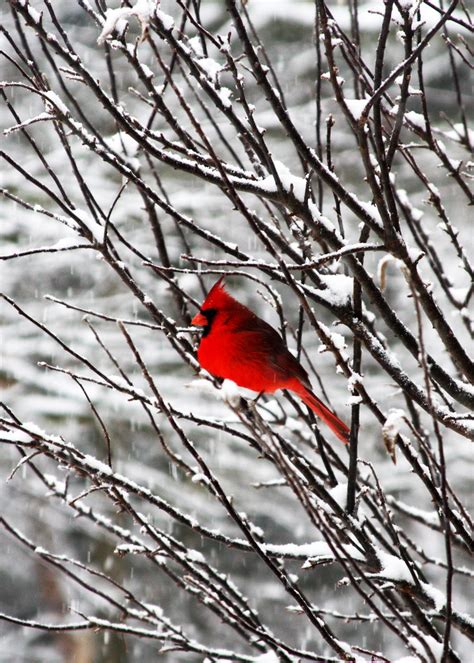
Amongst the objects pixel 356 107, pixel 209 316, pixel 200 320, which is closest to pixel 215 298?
pixel 209 316

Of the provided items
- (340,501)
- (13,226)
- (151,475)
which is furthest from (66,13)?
(340,501)

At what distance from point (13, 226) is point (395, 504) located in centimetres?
621

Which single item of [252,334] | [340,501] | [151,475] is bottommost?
[340,501]

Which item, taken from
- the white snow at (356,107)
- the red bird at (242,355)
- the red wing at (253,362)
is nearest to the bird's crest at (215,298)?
the red bird at (242,355)

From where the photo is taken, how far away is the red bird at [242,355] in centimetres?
302

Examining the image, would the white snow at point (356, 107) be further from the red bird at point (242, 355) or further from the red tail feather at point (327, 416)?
the red bird at point (242, 355)

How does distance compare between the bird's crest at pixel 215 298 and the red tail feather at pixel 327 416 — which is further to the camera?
the bird's crest at pixel 215 298

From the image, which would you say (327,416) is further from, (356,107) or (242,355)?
(356,107)

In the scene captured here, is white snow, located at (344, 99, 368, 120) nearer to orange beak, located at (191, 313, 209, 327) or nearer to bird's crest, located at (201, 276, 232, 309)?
orange beak, located at (191, 313, 209, 327)

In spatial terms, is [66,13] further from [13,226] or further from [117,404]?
[117,404]

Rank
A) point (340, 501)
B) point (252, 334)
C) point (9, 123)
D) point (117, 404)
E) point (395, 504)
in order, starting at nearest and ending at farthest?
point (340, 501) < point (395, 504) < point (252, 334) < point (117, 404) < point (9, 123)

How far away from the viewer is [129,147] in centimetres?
211

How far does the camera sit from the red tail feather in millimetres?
2616

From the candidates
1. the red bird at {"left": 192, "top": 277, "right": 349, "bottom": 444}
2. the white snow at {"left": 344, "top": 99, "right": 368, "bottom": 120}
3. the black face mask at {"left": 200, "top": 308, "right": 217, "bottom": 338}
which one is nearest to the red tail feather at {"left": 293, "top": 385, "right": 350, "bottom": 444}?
the red bird at {"left": 192, "top": 277, "right": 349, "bottom": 444}
